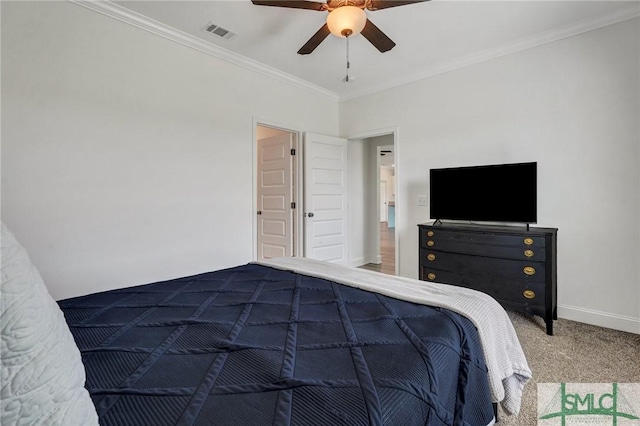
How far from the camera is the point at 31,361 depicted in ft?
1.71

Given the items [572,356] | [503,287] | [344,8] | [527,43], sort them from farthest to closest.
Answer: [527,43] → [503,287] → [572,356] → [344,8]

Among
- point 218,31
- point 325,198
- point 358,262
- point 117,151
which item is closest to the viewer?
point 117,151

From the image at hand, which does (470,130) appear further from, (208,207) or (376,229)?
(208,207)

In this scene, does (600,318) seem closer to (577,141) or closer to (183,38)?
(577,141)

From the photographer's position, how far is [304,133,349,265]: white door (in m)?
4.15

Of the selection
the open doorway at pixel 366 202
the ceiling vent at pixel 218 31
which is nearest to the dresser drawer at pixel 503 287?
the open doorway at pixel 366 202

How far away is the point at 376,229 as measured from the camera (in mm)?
5449

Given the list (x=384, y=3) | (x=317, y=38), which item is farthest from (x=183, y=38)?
(x=384, y=3)

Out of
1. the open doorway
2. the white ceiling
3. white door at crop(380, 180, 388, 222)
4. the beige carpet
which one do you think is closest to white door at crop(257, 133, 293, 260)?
the white ceiling

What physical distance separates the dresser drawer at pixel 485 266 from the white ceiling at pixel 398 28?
2189 millimetres

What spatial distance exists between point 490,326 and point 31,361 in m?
1.48

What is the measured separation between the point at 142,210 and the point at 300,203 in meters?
1.95

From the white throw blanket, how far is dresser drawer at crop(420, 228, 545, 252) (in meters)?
1.46

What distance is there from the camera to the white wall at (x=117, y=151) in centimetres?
220
